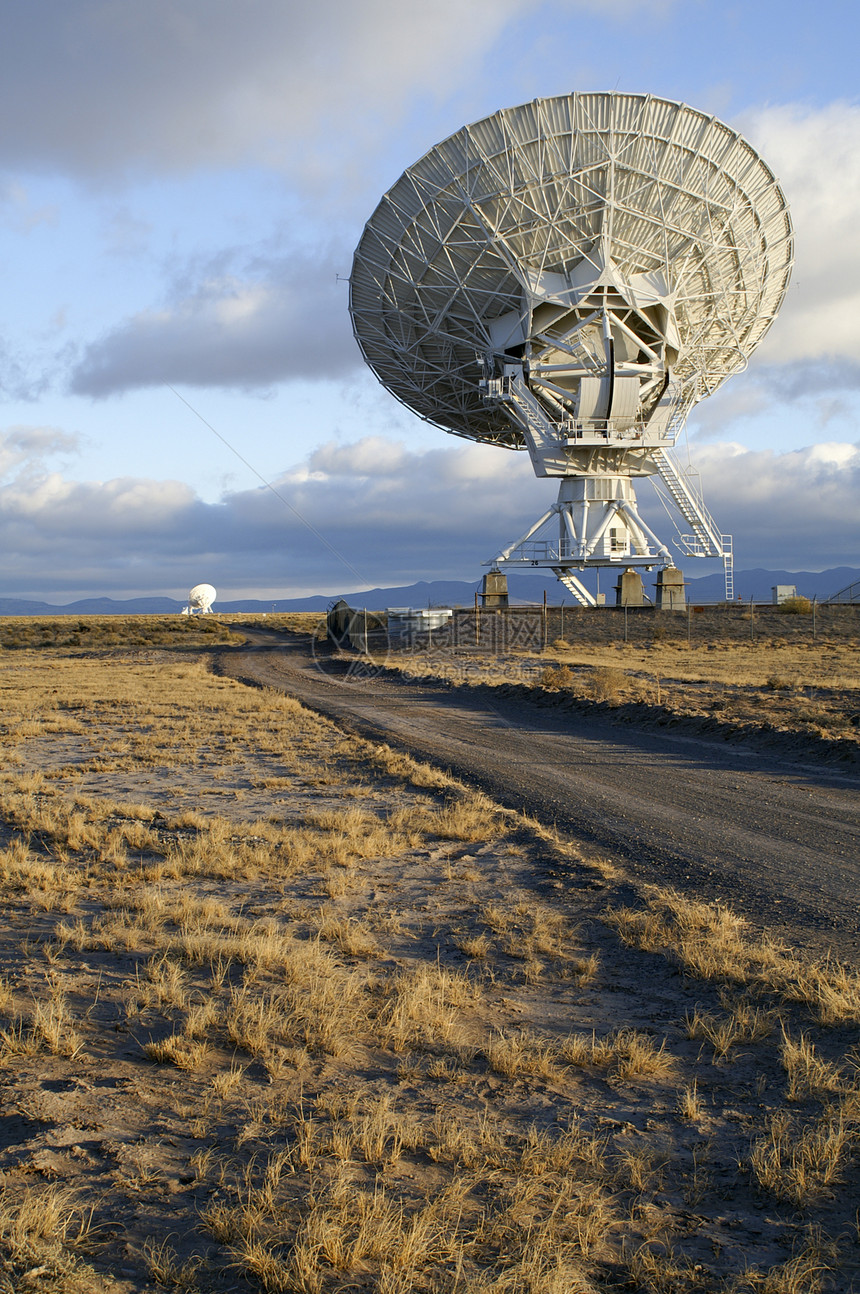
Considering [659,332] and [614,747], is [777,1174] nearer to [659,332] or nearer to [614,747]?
[614,747]

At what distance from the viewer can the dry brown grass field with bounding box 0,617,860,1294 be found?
2.83 metres

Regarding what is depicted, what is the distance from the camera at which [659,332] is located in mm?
35125

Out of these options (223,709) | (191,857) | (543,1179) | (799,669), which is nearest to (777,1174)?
(543,1179)

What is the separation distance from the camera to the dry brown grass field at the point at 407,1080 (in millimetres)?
2834

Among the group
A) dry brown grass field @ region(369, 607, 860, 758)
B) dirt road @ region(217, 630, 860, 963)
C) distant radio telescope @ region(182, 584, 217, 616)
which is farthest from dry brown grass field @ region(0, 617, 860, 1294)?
distant radio telescope @ region(182, 584, 217, 616)

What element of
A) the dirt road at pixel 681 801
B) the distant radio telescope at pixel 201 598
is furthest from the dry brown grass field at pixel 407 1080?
the distant radio telescope at pixel 201 598

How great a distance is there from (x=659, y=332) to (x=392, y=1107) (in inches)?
1415

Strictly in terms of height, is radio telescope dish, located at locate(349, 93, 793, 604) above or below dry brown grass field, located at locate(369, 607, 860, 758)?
above

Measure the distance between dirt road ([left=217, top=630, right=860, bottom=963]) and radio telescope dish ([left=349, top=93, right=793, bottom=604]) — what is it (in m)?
20.4

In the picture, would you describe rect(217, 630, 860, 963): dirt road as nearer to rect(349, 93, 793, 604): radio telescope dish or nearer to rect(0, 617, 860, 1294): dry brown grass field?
rect(0, 617, 860, 1294): dry brown grass field

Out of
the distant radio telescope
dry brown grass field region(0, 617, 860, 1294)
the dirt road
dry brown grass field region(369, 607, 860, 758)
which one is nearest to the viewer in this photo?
dry brown grass field region(0, 617, 860, 1294)

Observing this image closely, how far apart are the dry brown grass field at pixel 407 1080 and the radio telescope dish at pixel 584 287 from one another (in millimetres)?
29078

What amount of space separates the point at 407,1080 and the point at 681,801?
258 inches

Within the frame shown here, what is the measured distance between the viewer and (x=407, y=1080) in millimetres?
3961
